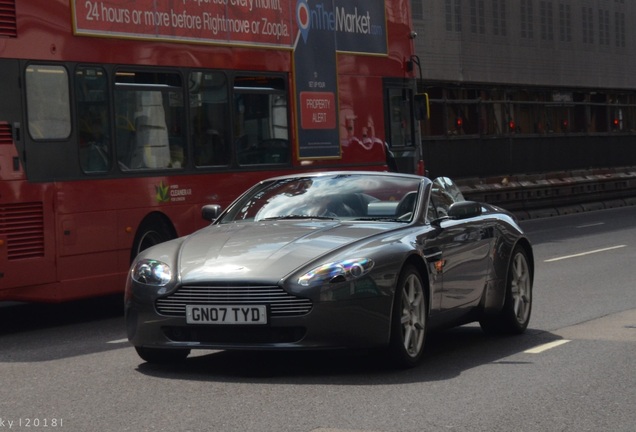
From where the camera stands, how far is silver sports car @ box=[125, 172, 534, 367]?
26.7ft

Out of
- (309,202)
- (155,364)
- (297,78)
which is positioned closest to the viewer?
(155,364)

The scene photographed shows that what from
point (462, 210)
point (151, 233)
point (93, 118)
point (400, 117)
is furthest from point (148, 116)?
point (400, 117)

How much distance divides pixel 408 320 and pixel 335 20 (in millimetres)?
8760

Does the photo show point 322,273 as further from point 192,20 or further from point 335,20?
point 335,20

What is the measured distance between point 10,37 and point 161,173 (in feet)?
7.76

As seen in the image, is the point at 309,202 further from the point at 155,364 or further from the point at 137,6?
the point at 137,6

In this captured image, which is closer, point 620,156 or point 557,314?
point 557,314

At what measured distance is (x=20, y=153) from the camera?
12.0m

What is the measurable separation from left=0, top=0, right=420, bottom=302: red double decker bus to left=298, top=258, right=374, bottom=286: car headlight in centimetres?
442

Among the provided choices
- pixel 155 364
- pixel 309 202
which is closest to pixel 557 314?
pixel 309 202

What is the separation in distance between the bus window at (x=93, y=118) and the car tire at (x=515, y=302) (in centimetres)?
415

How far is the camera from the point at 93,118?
42.1 feet

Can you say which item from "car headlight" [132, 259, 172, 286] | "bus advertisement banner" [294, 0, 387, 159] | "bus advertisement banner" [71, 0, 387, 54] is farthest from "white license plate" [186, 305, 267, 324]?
"bus advertisement banner" [294, 0, 387, 159]

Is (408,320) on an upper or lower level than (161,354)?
upper
